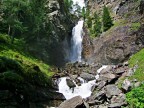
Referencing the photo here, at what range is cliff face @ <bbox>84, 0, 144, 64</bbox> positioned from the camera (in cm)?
6338

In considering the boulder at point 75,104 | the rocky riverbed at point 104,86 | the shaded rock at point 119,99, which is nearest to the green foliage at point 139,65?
the rocky riverbed at point 104,86

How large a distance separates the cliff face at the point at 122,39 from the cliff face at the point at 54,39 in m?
8.38

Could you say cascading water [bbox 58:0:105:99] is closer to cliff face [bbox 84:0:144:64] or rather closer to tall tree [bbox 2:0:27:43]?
cliff face [bbox 84:0:144:64]

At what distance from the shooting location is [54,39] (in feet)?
238

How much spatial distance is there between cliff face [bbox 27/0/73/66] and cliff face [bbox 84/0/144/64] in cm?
838

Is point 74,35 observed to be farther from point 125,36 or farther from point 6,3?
point 6,3

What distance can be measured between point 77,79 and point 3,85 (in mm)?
17231

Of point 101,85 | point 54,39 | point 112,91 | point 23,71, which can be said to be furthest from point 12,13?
point 112,91

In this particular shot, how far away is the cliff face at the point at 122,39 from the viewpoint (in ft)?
208

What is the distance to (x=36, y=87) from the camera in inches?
1471

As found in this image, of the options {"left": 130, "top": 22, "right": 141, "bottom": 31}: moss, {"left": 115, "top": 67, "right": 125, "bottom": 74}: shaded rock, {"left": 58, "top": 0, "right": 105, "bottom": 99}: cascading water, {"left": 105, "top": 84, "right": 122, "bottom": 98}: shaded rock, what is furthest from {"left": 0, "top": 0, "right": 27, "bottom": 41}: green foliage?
{"left": 105, "top": 84, "right": 122, "bottom": 98}: shaded rock

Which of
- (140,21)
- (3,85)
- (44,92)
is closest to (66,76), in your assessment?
(44,92)

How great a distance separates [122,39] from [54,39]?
17.2 m

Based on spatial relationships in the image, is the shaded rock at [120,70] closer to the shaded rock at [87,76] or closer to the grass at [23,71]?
the shaded rock at [87,76]
